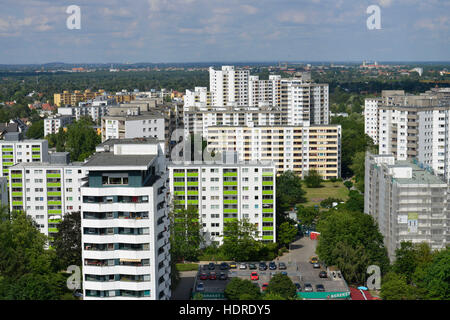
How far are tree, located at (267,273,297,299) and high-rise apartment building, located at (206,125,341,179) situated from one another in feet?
51.7

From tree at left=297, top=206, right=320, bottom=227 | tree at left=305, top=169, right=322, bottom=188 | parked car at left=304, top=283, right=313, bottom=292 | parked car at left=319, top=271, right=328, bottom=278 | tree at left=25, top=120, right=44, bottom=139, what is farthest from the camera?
tree at left=25, top=120, right=44, bottom=139

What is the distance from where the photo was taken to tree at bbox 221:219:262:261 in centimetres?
1672

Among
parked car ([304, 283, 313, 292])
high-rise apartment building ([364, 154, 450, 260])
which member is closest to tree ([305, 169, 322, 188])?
high-rise apartment building ([364, 154, 450, 260])

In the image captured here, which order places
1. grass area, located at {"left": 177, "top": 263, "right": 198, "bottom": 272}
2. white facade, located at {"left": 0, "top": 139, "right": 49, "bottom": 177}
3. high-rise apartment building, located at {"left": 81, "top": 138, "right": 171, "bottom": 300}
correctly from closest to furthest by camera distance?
high-rise apartment building, located at {"left": 81, "top": 138, "right": 171, "bottom": 300} → grass area, located at {"left": 177, "top": 263, "right": 198, "bottom": 272} → white facade, located at {"left": 0, "top": 139, "right": 49, "bottom": 177}

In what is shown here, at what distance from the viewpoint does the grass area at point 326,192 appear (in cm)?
2570

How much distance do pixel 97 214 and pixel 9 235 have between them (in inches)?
208

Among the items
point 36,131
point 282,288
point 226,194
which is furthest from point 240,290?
point 36,131

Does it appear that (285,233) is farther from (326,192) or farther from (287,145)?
(287,145)

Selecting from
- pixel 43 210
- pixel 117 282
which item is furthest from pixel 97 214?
pixel 43 210

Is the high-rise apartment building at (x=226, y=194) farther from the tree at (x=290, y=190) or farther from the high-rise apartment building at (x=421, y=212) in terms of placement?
the tree at (x=290, y=190)

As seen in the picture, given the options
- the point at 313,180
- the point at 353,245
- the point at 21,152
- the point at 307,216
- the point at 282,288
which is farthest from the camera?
the point at 313,180

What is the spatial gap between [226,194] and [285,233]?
6.69 feet

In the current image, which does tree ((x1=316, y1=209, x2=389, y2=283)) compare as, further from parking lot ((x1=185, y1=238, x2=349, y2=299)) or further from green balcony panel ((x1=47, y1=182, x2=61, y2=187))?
green balcony panel ((x1=47, y1=182, x2=61, y2=187))

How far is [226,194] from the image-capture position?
17.9 m
